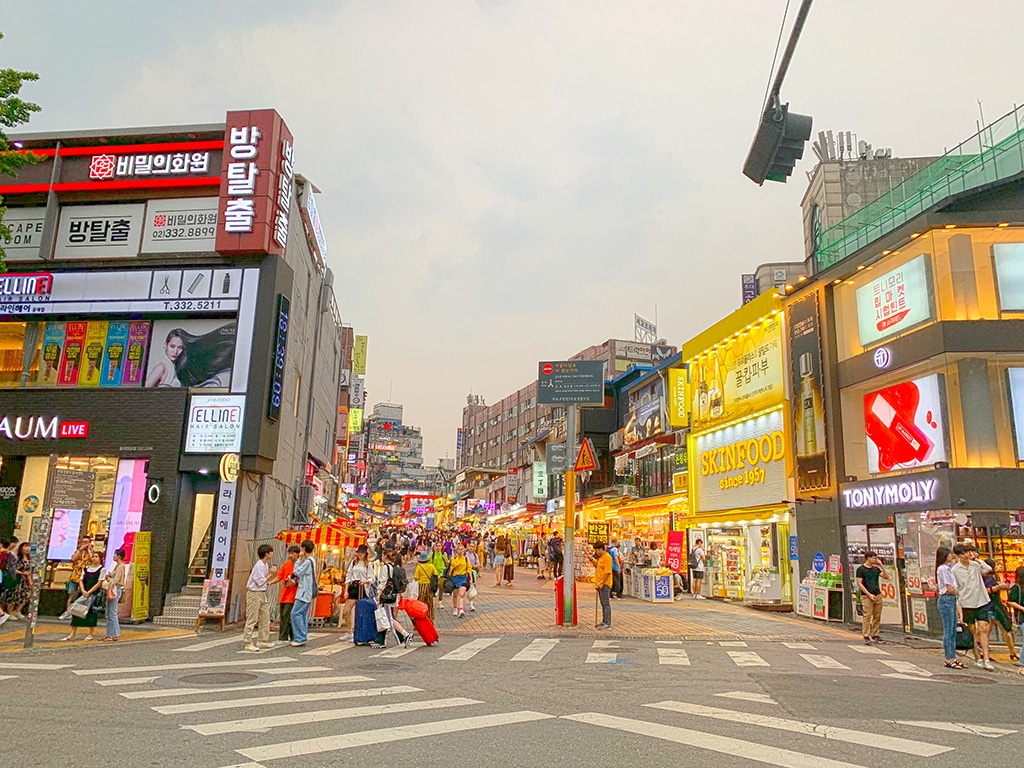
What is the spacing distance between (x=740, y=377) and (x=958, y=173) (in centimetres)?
967

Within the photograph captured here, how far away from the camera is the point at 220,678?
984 cm

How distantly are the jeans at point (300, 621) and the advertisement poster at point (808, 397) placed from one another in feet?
45.8

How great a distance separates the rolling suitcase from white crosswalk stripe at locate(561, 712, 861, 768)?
7.16 meters

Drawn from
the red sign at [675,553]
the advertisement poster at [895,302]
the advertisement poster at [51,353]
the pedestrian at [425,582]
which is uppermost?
the advertisement poster at [895,302]

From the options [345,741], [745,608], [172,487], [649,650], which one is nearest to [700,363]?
[745,608]

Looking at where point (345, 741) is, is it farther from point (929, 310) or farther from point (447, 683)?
point (929, 310)

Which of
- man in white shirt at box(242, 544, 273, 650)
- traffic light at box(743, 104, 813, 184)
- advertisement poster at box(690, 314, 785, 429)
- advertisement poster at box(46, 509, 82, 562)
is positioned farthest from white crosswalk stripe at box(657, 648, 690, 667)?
advertisement poster at box(46, 509, 82, 562)

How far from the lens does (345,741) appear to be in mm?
6484

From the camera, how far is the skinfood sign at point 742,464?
2350 cm

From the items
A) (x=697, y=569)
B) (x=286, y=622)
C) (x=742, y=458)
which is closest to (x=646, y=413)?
(x=697, y=569)

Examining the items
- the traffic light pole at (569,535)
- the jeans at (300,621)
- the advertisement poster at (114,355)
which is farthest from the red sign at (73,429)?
the traffic light pole at (569,535)

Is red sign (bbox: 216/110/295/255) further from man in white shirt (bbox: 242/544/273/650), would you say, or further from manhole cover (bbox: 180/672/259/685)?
manhole cover (bbox: 180/672/259/685)

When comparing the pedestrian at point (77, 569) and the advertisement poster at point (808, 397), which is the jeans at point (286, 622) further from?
the advertisement poster at point (808, 397)

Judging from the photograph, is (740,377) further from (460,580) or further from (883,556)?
(460,580)
